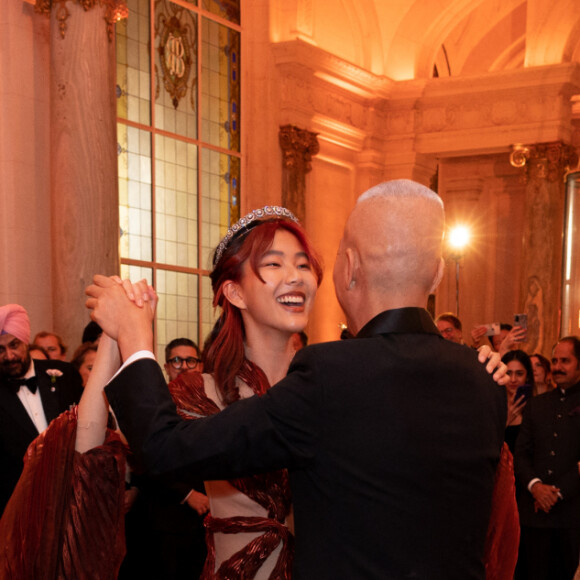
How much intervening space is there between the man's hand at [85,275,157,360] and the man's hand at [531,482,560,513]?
517cm

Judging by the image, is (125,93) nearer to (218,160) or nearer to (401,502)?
(218,160)

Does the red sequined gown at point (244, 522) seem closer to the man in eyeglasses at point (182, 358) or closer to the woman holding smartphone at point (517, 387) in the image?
the man in eyeglasses at point (182, 358)

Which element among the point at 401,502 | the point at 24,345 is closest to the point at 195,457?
the point at 401,502

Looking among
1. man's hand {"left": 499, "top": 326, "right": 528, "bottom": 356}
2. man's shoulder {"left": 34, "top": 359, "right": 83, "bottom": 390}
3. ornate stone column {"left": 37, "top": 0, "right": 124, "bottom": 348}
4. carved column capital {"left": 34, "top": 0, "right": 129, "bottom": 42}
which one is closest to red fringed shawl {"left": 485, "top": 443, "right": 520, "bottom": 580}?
man's shoulder {"left": 34, "top": 359, "right": 83, "bottom": 390}

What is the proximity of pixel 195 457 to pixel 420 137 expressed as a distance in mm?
14492

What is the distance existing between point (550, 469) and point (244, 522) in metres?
4.78

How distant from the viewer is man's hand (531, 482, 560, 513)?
6.59 m

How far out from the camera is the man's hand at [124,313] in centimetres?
203

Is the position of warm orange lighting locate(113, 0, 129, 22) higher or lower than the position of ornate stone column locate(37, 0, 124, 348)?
higher

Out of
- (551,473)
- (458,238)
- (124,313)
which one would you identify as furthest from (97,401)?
(458,238)

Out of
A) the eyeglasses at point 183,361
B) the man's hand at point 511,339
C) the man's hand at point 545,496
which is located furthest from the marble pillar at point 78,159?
the man's hand at point 545,496

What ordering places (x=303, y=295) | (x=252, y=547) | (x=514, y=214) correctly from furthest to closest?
(x=514, y=214), (x=303, y=295), (x=252, y=547)

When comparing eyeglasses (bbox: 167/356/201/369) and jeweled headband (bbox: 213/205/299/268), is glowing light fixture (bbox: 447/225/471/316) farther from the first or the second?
jeweled headband (bbox: 213/205/299/268)

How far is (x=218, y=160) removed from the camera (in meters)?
12.6
